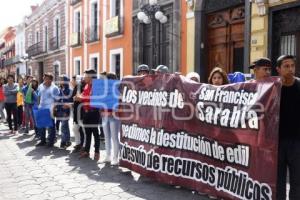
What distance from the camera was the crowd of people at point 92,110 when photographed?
12.4 feet

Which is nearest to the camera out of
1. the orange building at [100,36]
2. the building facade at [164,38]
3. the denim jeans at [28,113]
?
the denim jeans at [28,113]

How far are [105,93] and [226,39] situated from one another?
5.44 metres

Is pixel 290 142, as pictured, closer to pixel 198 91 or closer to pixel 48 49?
pixel 198 91

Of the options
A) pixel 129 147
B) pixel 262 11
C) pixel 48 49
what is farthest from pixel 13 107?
pixel 48 49

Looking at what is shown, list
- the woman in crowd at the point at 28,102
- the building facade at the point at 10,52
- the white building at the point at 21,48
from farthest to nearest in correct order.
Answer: the building facade at the point at 10,52 < the white building at the point at 21,48 < the woman in crowd at the point at 28,102

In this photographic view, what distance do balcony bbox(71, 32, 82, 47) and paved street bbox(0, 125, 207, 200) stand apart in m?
14.1

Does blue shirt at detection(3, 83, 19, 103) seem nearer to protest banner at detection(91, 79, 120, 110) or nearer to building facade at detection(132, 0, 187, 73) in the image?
building facade at detection(132, 0, 187, 73)

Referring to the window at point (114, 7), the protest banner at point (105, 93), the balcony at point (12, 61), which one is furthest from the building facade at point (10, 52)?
the protest banner at point (105, 93)

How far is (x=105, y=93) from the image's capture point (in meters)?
6.67

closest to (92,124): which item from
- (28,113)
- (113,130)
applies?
(113,130)

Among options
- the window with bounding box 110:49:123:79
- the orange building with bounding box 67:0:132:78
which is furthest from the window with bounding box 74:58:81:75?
the window with bounding box 110:49:123:79

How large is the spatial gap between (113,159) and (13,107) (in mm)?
5964

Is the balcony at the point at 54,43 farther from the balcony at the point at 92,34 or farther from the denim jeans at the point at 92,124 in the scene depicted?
the denim jeans at the point at 92,124

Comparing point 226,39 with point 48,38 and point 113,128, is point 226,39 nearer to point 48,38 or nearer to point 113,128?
point 113,128
